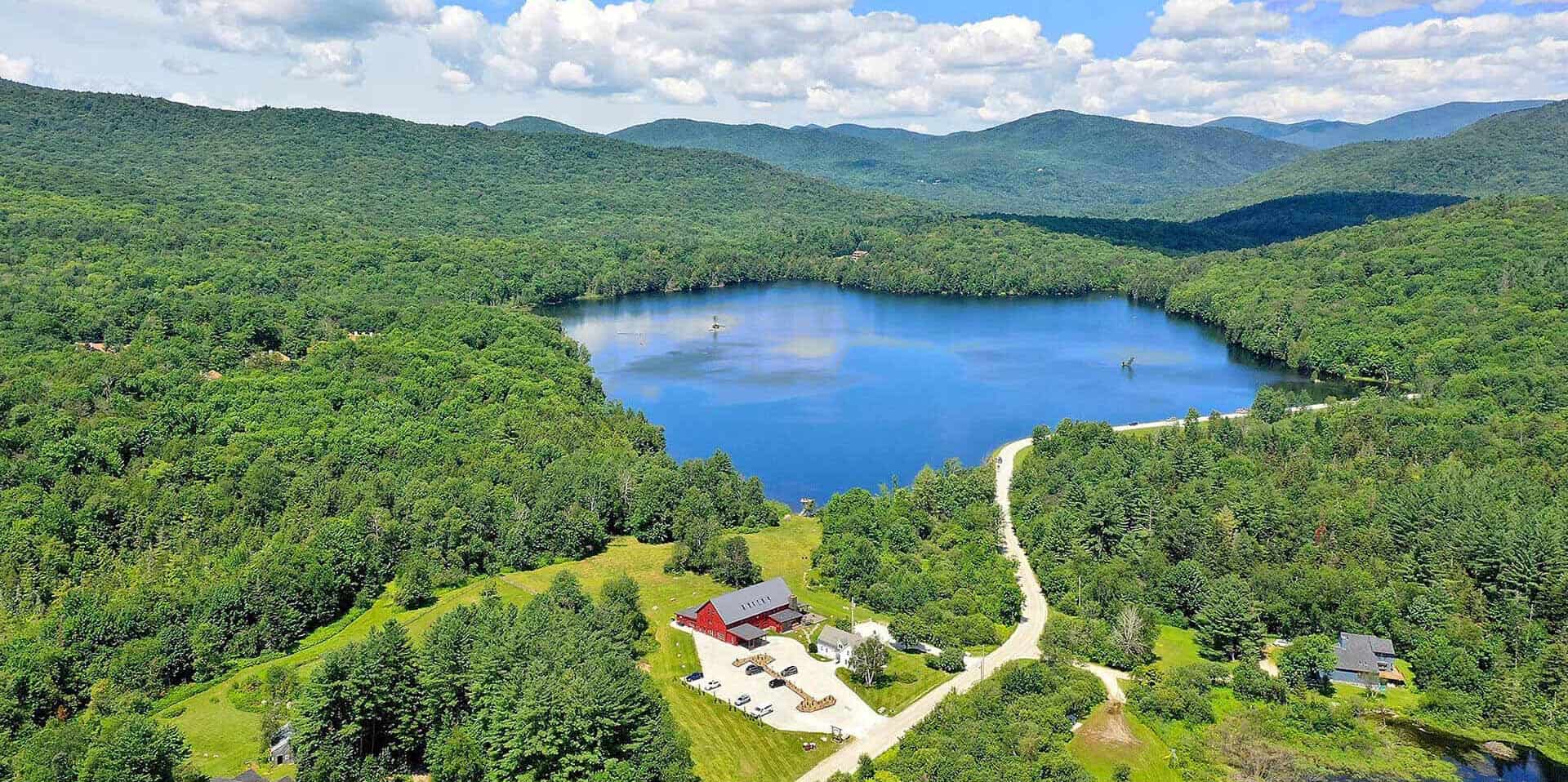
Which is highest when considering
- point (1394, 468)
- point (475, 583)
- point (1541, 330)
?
point (1541, 330)

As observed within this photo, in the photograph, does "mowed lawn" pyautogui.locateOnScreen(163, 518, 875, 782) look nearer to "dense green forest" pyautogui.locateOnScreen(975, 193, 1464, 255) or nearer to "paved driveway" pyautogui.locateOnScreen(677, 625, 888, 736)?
"paved driveway" pyautogui.locateOnScreen(677, 625, 888, 736)

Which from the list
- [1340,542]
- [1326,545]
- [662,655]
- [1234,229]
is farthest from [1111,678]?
[1234,229]

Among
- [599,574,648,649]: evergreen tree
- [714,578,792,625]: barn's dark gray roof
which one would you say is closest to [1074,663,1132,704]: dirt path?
[714,578,792,625]: barn's dark gray roof

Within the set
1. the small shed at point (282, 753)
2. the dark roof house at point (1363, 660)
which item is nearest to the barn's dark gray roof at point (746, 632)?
the small shed at point (282, 753)

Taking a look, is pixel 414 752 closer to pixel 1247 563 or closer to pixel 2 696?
pixel 2 696

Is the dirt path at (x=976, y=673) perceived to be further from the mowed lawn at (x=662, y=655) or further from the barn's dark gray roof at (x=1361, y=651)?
the barn's dark gray roof at (x=1361, y=651)

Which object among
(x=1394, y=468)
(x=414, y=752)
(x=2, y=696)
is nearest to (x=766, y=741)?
(x=414, y=752)
